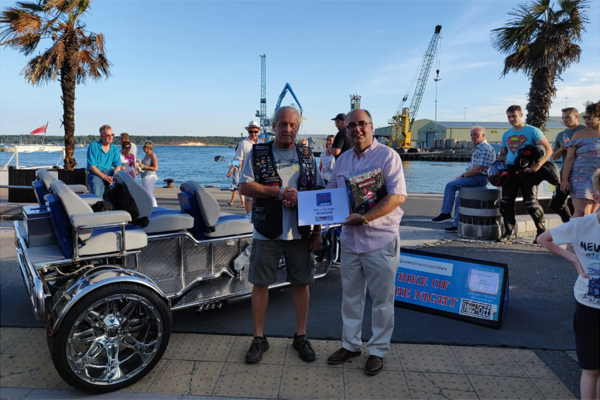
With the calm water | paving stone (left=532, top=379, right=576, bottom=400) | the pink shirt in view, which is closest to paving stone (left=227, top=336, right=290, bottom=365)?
the pink shirt

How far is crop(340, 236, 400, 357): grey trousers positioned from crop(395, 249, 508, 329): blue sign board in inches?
45.8

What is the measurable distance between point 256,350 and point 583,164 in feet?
15.1

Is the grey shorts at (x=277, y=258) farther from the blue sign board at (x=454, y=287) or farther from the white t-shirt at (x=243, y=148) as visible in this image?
the white t-shirt at (x=243, y=148)

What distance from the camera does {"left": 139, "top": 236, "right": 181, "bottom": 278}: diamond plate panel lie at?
349cm

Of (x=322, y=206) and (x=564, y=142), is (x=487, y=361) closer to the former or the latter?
(x=322, y=206)

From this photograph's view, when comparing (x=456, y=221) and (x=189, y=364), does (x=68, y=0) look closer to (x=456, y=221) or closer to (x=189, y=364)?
(x=456, y=221)


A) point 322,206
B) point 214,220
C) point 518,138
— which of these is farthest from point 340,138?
point 322,206

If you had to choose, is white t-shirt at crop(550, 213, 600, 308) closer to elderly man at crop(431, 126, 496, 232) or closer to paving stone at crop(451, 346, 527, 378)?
paving stone at crop(451, 346, 527, 378)

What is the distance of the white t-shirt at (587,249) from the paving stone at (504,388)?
0.83 meters

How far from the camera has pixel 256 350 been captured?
128 inches

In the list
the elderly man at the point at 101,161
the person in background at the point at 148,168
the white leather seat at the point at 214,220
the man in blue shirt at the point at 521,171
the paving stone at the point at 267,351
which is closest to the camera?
the paving stone at the point at 267,351

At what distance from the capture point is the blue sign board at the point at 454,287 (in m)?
3.89

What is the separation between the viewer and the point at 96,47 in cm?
1406

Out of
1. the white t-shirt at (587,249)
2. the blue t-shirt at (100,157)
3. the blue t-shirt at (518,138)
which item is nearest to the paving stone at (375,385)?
the white t-shirt at (587,249)
